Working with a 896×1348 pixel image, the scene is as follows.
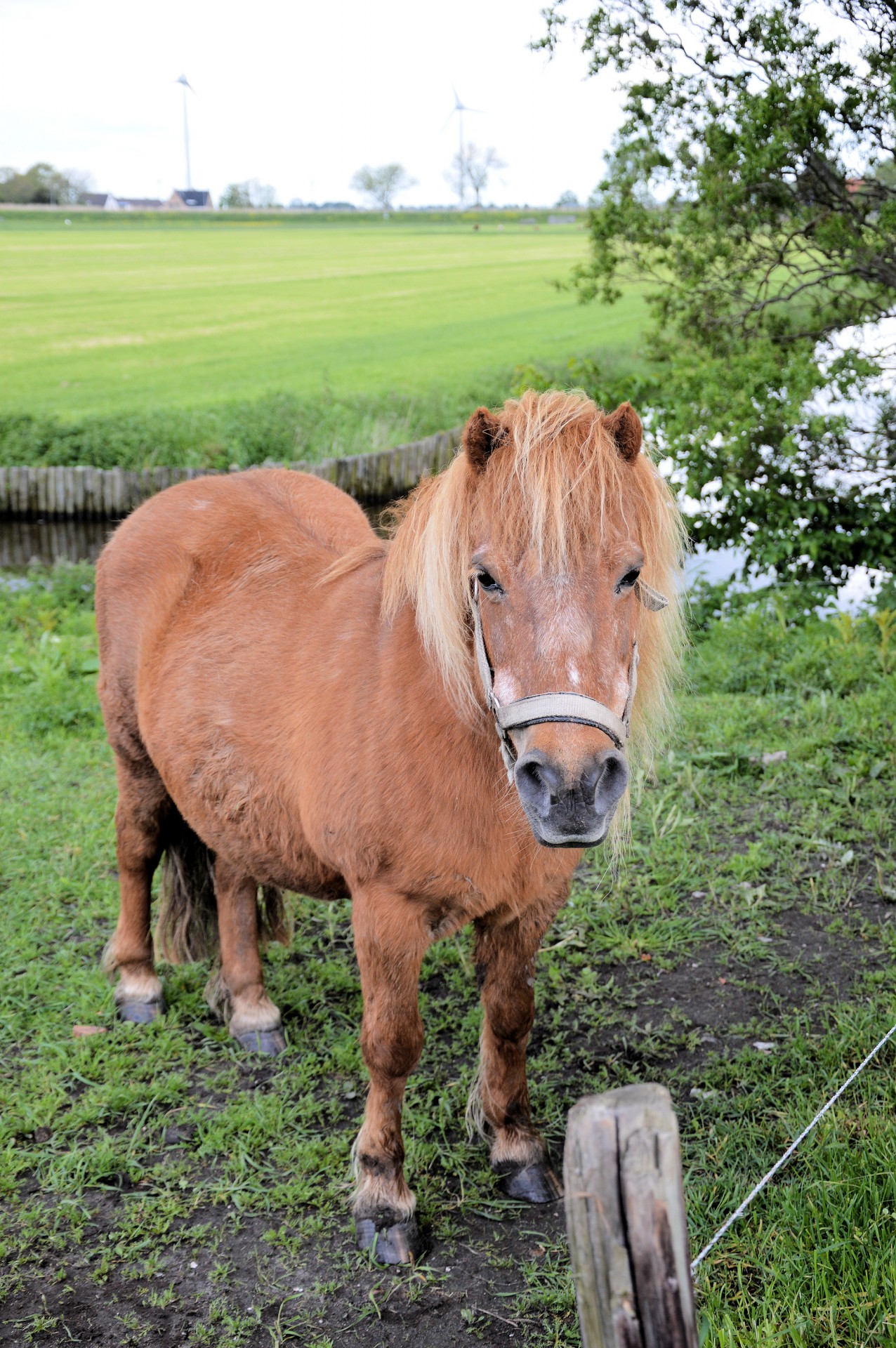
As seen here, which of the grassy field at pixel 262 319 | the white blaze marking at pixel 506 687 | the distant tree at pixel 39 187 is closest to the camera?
the white blaze marking at pixel 506 687

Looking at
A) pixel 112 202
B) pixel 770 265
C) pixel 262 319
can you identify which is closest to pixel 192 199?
pixel 112 202

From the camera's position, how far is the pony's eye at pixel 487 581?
80.6 inches

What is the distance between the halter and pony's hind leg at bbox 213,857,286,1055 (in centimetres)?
185

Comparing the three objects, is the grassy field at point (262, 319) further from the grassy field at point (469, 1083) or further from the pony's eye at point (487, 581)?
the pony's eye at point (487, 581)

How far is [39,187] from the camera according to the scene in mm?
72688

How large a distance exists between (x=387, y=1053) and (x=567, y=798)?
1.20m

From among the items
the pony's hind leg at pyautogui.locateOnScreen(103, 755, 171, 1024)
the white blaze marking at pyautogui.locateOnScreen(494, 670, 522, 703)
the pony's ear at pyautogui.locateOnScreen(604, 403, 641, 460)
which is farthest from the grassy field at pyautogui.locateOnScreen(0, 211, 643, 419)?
the white blaze marking at pyautogui.locateOnScreen(494, 670, 522, 703)

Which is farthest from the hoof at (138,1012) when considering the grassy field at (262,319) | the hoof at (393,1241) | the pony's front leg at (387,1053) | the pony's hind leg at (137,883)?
the grassy field at (262,319)

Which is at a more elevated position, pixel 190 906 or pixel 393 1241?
pixel 190 906

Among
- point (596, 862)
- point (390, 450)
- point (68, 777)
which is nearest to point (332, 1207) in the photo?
point (596, 862)

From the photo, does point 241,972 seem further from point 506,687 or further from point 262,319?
point 262,319

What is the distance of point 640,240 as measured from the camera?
7.56m

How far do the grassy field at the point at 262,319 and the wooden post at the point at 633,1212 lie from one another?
11.8 m

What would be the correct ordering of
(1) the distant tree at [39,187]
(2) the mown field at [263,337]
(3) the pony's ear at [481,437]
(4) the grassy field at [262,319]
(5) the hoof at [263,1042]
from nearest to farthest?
(3) the pony's ear at [481,437]
(5) the hoof at [263,1042]
(2) the mown field at [263,337]
(4) the grassy field at [262,319]
(1) the distant tree at [39,187]
